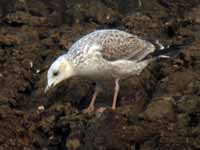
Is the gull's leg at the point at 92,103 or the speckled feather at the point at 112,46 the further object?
the gull's leg at the point at 92,103

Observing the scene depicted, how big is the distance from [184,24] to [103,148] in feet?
14.2

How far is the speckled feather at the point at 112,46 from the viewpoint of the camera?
900 cm

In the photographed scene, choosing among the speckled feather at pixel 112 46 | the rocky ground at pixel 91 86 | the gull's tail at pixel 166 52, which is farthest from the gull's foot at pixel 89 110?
the gull's tail at pixel 166 52

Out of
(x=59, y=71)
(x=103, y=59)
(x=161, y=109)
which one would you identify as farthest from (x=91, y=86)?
(x=161, y=109)

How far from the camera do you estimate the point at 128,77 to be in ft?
32.1

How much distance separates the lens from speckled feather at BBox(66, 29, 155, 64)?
900cm

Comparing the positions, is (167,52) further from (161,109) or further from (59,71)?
(59,71)

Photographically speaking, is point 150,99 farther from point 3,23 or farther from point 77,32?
point 3,23

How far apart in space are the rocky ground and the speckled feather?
50 cm

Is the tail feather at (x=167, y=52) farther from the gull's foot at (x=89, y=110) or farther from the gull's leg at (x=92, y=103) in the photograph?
the gull's foot at (x=89, y=110)

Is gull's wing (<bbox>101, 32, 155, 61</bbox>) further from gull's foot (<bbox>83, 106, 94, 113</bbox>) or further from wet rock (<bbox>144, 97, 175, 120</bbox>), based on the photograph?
wet rock (<bbox>144, 97, 175, 120</bbox>)

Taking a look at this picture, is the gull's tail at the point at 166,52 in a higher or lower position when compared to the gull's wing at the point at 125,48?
lower

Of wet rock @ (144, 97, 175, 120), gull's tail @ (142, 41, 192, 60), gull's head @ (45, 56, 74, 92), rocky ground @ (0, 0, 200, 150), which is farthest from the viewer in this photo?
gull's tail @ (142, 41, 192, 60)

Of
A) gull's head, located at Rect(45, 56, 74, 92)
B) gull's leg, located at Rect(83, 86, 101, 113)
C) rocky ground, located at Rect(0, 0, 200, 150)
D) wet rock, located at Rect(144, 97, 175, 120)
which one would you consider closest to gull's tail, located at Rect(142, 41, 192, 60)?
rocky ground, located at Rect(0, 0, 200, 150)
